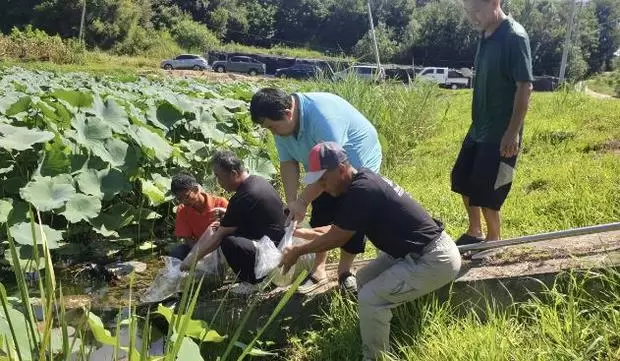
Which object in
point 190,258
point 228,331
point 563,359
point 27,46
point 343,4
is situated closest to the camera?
point 563,359

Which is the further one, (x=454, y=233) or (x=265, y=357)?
(x=454, y=233)

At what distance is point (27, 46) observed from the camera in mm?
33469

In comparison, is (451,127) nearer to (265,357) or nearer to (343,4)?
(265,357)

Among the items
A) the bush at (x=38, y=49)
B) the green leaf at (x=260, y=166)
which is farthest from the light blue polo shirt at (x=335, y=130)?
the bush at (x=38, y=49)

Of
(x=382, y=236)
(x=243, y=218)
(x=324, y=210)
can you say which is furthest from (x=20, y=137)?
(x=382, y=236)

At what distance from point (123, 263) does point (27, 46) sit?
32570 millimetres

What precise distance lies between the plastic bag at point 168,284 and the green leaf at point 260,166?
6.76 feet


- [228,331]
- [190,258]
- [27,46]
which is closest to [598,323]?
[228,331]

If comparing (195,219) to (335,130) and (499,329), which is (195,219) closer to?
(335,130)

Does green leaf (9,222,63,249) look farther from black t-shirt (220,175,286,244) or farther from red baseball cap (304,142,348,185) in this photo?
red baseball cap (304,142,348,185)

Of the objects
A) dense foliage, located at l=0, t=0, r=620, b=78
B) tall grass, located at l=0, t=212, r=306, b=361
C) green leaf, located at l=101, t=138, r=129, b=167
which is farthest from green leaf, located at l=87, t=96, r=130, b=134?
dense foliage, located at l=0, t=0, r=620, b=78

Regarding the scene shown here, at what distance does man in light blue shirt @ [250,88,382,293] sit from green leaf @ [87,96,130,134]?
7.10ft

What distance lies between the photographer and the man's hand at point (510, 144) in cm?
314

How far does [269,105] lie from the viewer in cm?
321
